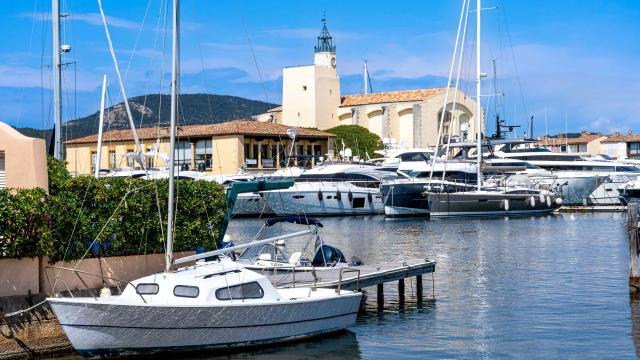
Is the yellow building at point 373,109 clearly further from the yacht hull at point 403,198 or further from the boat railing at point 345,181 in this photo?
the yacht hull at point 403,198

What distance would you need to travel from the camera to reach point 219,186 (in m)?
24.9

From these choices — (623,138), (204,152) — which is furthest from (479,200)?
(623,138)

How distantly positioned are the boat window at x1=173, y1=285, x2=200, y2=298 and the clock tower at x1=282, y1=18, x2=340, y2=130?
97363mm

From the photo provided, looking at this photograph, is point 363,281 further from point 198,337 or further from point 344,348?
point 198,337

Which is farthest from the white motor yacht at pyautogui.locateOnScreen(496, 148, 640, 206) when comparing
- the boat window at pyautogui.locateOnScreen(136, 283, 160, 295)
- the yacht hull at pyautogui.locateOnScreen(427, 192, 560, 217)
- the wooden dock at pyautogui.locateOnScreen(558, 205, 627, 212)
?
the boat window at pyautogui.locateOnScreen(136, 283, 160, 295)

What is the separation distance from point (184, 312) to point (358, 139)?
93.5m

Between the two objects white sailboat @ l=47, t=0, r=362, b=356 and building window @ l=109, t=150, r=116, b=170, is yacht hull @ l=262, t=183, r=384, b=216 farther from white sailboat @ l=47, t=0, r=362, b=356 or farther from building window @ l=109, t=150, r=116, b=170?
white sailboat @ l=47, t=0, r=362, b=356

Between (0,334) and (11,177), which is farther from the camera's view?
(11,177)

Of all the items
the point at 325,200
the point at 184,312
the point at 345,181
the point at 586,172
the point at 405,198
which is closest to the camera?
the point at 184,312

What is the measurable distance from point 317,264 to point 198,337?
848 cm

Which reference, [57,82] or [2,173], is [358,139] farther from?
[2,173]

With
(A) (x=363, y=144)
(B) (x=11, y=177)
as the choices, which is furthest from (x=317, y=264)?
(A) (x=363, y=144)

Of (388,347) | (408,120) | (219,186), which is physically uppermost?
(408,120)

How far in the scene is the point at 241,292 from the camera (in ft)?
64.8
